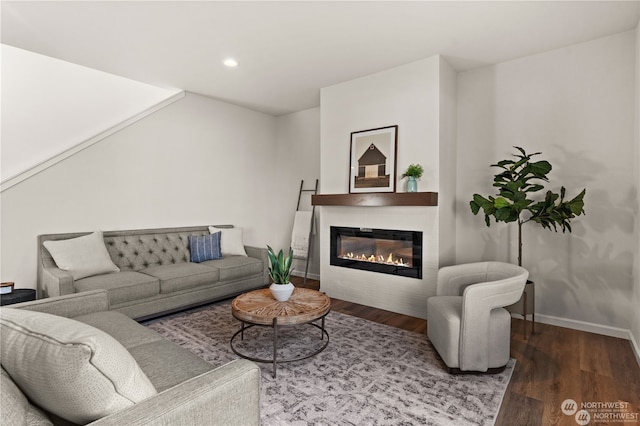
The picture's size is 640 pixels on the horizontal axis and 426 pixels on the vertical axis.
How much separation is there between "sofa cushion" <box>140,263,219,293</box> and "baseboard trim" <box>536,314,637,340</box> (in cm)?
355

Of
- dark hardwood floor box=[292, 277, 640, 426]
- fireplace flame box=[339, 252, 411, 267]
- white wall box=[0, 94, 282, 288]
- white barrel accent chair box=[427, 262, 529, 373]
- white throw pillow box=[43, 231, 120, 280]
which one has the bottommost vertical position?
dark hardwood floor box=[292, 277, 640, 426]

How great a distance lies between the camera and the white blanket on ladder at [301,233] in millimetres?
5152

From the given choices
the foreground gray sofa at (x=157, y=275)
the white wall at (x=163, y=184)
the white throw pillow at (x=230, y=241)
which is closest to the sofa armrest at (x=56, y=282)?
the foreground gray sofa at (x=157, y=275)

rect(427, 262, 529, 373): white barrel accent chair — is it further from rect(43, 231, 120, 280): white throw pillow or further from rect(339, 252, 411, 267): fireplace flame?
rect(43, 231, 120, 280): white throw pillow

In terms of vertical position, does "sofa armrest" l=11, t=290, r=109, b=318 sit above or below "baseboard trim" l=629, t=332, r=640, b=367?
above

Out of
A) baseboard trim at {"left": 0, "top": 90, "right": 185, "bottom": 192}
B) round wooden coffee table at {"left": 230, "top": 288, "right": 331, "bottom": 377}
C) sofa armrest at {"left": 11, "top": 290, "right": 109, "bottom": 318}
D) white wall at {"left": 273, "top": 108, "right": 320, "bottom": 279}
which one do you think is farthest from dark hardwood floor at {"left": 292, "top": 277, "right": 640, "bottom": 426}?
baseboard trim at {"left": 0, "top": 90, "right": 185, "bottom": 192}

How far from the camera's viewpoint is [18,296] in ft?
9.89

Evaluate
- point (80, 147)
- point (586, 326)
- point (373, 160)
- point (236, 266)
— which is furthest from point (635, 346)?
point (80, 147)

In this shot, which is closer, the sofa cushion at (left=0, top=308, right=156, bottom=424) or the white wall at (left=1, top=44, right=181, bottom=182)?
the sofa cushion at (left=0, top=308, right=156, bottom=424)

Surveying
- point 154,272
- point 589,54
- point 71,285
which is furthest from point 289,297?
point 589,54

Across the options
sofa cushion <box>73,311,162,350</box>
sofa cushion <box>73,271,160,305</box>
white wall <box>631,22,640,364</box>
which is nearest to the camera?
sofa cushion <box>73,311,162,350</box>

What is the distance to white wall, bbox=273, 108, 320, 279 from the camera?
530 cm

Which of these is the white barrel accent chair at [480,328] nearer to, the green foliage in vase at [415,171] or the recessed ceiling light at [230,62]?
the green foliage in vase at [415,171]

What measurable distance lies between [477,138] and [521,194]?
106 cm
